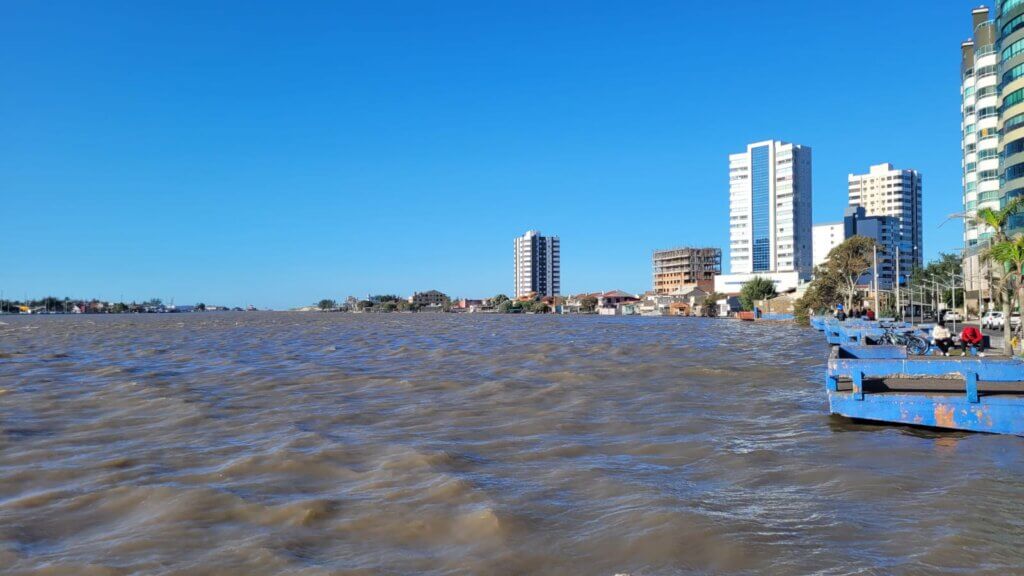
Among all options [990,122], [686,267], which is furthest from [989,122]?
[686,267]

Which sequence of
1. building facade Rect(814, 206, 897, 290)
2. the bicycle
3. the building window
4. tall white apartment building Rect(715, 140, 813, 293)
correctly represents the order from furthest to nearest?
the building window → tall white apartment building Rect(715, 140, 813, 293) → building facade Rect(814, 206, 897, 290) → the bicycle

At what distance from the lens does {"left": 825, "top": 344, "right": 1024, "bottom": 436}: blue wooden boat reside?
10.3m

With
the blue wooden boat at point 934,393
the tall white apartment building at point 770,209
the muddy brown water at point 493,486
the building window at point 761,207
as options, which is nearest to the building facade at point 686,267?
the tall white apartment building at point 770,209

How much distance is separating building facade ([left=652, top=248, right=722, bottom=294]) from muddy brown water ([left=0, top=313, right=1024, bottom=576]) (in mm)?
159383

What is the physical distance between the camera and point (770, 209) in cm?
18325

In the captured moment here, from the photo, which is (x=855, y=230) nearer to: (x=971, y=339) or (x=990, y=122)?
(x=990, y=122)

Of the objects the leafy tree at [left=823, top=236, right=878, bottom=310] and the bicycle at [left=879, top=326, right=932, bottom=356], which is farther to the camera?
the leafy tree at [left=823, top=236, right=878, bottom=310]

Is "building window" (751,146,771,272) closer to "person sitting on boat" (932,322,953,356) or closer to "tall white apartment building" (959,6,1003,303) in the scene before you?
"tall white apartment building" (959,6,1003,303)

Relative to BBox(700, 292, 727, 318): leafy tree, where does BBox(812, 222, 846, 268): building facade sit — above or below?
above

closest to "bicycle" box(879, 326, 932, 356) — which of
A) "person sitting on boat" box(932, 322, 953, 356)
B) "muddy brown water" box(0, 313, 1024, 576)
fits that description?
"person sitting on boat" box(932, 322, 953, 356)

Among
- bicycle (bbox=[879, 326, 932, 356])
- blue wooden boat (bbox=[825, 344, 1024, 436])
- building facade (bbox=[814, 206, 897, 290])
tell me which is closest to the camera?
blue wooden boat (bbox=[825, 344, 1024, 436])

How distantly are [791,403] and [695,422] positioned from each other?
3.38 m

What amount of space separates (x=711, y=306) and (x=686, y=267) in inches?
1904

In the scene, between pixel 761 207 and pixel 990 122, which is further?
pixel 761 207
